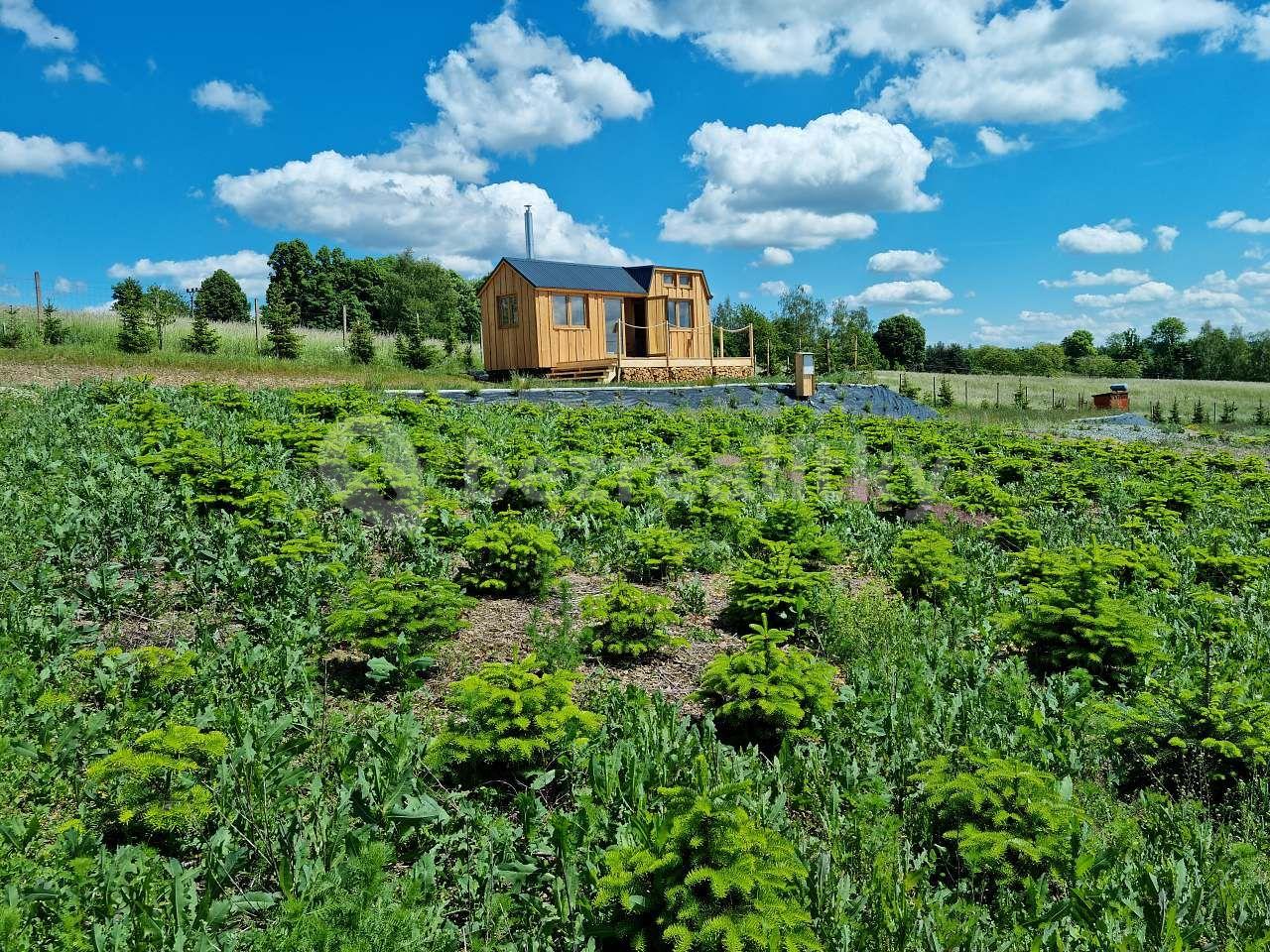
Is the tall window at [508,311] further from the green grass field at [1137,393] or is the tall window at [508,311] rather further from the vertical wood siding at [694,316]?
the green grass field at [1137,393]

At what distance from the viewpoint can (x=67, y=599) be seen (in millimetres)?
4973

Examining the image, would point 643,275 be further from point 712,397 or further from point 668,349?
point 712,397

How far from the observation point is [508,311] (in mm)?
27562

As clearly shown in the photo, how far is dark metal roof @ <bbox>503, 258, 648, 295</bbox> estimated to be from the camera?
87.4 ft

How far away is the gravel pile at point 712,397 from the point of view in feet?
58.0

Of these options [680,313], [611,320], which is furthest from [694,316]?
[611,320]

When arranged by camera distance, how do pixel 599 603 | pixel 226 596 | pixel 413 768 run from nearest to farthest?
pixel 413 768 < pixel 599 603 < pixel 226 596

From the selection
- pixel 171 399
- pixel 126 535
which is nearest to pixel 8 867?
pixel 126 535

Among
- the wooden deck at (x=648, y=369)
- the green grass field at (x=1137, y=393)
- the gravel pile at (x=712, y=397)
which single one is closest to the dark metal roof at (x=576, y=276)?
the wooden deck at (x=648, y=369)

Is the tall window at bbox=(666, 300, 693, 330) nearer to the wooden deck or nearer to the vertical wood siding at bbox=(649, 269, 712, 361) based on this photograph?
the vertical wood siding at bbox=(649, 269, 712, 361)

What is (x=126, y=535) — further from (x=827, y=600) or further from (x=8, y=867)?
(x=827, y=600)

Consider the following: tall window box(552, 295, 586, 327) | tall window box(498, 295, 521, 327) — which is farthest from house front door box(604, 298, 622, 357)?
tall window box(498, 295, 521, 327)

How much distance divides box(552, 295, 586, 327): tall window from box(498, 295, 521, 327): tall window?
140cm

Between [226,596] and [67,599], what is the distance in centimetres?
Answer: 95
